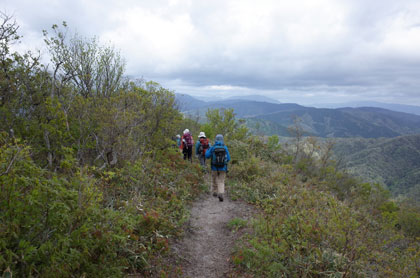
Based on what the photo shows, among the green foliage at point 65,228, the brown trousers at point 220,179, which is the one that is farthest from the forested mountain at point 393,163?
the green foliage at point 65,228

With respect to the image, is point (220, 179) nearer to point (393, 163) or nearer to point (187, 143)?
point (187, 143)

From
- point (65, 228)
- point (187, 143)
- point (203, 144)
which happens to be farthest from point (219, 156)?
point (65, 228)

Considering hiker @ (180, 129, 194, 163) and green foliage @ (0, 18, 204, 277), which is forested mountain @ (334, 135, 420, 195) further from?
green foliage @ (0, 18, 204, 277)

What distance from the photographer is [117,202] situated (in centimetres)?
613

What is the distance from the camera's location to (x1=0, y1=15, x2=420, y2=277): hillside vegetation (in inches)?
112

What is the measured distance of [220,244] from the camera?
6.16 m

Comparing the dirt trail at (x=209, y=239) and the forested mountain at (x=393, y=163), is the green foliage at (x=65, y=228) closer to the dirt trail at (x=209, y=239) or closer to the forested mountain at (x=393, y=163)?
the dirt trail at (x=209, y=239)

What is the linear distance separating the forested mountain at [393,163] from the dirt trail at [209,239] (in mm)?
133755

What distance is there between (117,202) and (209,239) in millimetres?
2846

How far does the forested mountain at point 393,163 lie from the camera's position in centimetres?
12762

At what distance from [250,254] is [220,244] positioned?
119 cm

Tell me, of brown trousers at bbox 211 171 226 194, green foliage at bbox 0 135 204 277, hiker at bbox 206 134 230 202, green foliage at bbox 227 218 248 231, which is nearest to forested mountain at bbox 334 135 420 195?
brown trousers at bbox 211 171 226 194

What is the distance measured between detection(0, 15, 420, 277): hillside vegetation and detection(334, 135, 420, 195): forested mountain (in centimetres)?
13334

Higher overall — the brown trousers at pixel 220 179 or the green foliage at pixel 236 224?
the brown trousers at pixel 220 179
